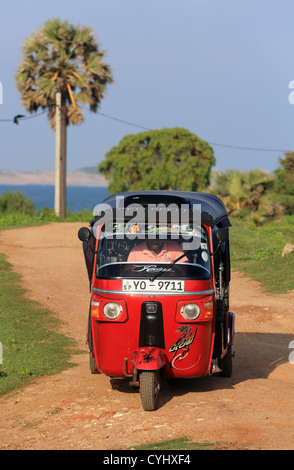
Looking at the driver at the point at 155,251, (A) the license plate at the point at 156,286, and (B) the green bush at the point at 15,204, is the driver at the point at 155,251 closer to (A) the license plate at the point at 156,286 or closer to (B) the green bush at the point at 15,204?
(A) the license plate at the point at 156,286

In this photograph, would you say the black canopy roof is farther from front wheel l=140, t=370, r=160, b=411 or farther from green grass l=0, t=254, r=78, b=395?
green grass l=0, t=254, r=78, b=395

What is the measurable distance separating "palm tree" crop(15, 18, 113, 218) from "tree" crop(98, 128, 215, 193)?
2374 centimetres

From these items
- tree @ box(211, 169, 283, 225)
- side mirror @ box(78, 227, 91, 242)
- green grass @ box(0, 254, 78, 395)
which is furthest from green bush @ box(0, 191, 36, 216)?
side mirror @ box(78, 227, 91, 242)

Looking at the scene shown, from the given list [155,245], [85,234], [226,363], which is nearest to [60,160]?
[226,363]

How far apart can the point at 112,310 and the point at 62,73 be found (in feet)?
111

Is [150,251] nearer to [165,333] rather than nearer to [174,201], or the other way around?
[174,201]

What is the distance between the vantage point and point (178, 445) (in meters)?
6.43

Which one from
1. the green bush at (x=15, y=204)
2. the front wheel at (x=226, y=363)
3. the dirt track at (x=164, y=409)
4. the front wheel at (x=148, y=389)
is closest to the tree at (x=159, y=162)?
the green bush at (x=15, y=204)

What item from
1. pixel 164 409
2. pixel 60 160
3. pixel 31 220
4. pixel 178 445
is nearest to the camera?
pixel 178 445

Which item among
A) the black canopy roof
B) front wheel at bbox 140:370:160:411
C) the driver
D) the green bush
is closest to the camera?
front wheel at bbox 140:370:160:411

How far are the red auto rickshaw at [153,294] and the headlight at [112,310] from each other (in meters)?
0.01

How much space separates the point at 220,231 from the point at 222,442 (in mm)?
2743

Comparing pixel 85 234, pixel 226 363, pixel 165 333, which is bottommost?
pixel 226 363

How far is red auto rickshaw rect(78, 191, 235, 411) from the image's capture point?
7.94 m
